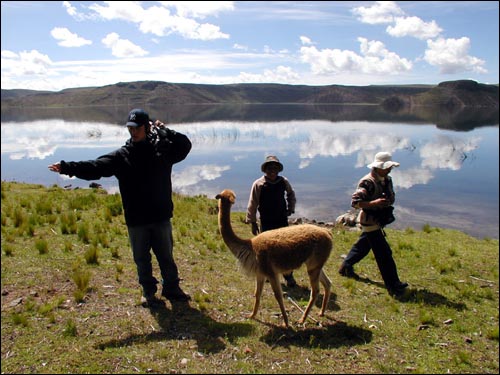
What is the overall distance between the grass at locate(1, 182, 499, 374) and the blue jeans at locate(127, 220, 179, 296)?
462mm

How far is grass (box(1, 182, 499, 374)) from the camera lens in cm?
526

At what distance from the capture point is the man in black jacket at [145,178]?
5992mm

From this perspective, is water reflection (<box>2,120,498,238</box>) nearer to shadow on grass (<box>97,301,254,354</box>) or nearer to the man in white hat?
the man in white hat

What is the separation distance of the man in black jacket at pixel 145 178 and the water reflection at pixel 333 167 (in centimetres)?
1285

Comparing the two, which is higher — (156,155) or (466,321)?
(156,155)

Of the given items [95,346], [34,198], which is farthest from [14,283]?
[34,198]

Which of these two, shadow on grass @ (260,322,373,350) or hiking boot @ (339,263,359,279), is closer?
shadow on grass @ (260,322,373,350)

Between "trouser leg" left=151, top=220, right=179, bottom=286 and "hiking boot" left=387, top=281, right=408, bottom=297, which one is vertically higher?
"trouser leg" left=151, top=220, right=179, bottom=286

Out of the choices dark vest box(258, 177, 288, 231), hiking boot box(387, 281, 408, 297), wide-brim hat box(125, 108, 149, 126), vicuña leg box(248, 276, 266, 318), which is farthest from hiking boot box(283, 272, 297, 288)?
wide-brim hat box(125, 108, 149, 126)

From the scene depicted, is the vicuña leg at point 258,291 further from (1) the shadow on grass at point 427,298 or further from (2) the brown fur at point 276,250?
(1) the shadow on grass at point 427,298

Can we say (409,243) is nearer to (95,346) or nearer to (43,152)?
(95,346)

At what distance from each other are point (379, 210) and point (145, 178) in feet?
15.5

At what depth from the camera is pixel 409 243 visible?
37.2ft

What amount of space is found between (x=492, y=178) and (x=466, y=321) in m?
24.4
